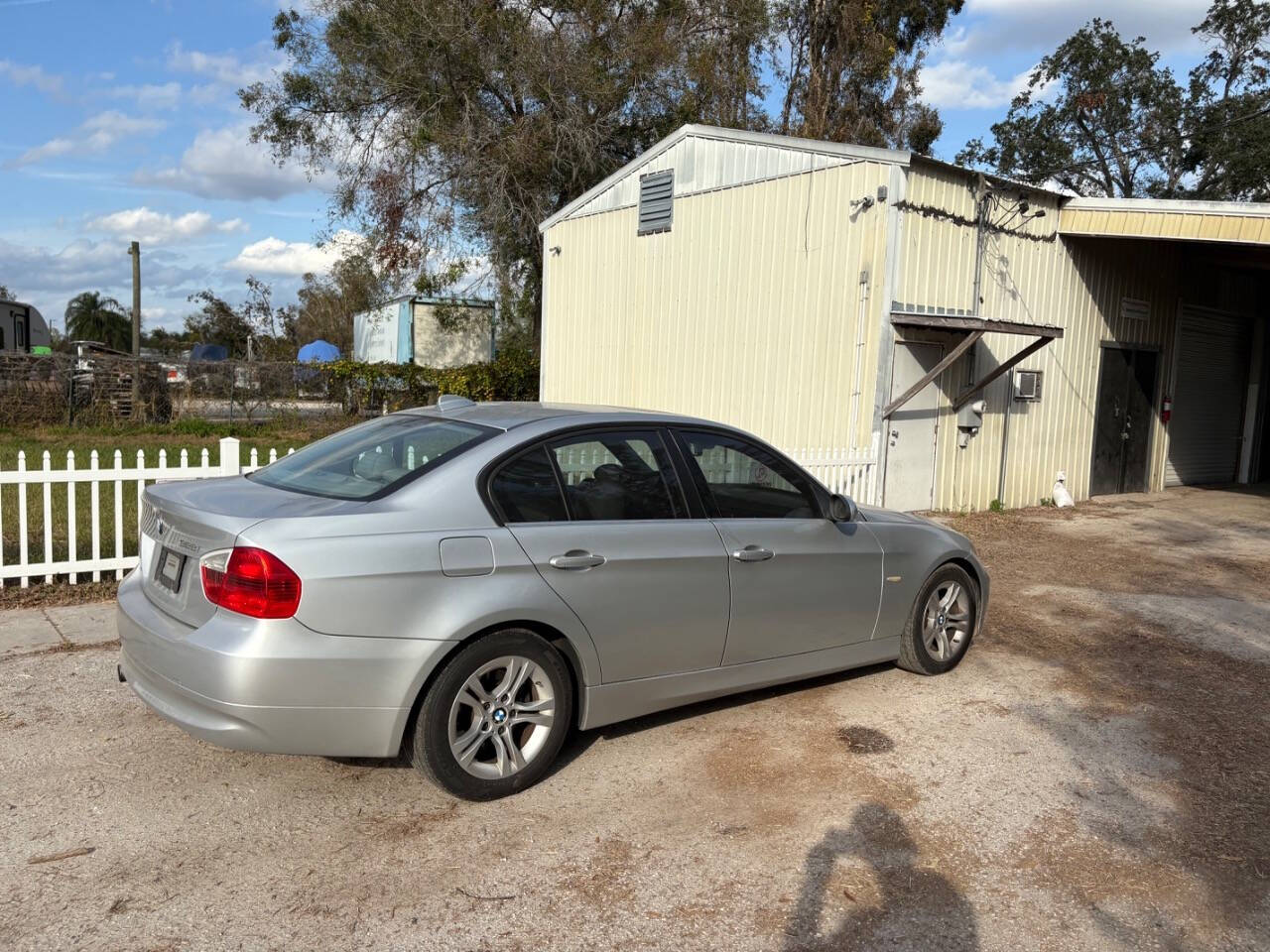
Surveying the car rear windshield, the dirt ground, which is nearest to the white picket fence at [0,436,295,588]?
the dirt ground

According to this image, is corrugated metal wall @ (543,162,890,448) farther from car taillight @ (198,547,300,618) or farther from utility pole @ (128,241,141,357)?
utility pole @ (128,241,141,357)

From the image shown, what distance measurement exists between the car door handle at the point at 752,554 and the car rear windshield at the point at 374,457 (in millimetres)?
1256

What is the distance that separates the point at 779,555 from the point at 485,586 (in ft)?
5.17

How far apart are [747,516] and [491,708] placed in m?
1.56

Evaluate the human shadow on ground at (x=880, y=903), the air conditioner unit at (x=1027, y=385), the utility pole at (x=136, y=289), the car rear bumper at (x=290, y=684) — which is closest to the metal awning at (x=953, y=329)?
the air conditioner unit at (x=1027, y=385)

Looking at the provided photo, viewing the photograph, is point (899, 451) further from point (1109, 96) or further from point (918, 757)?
point (1109, 96)

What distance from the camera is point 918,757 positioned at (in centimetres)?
452

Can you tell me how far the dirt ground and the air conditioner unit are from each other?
741 centimetres

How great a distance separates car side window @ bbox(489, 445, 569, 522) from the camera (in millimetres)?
3951

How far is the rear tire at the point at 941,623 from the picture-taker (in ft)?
18.1

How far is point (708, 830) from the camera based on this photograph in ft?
12.4

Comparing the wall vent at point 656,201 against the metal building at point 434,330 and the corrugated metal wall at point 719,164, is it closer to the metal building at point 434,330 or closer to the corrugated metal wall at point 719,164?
the corrugated metal wall at point 719,164

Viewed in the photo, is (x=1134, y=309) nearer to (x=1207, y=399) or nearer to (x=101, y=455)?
(x=1207, y=399)

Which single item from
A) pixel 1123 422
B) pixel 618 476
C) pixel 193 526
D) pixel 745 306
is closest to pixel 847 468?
pixel 745 306
